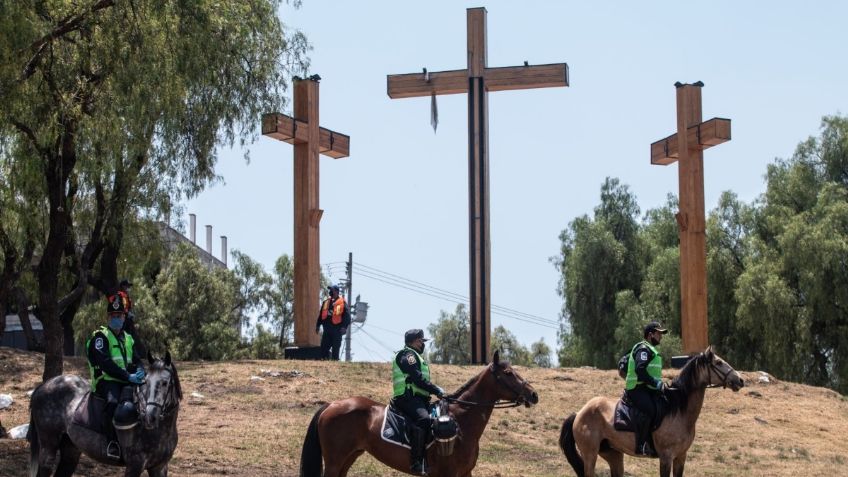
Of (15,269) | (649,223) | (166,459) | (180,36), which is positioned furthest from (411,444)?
(649,223)

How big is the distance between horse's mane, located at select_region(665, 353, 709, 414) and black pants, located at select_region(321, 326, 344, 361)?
10.7 m

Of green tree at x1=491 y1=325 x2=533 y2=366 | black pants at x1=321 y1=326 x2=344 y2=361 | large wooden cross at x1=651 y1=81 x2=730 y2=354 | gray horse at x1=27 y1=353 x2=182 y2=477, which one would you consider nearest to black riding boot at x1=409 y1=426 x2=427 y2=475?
gray horse at x1=27 y1=353 x2=182 y2=477

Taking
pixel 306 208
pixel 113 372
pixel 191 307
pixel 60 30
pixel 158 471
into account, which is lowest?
pixel 158 471

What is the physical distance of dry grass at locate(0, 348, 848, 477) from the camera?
728 inches

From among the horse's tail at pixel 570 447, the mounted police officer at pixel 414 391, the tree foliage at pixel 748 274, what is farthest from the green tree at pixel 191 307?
the mounted police officer at pixel 414 391

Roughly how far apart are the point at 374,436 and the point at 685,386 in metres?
4.49

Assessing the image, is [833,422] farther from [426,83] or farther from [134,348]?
[134,348]

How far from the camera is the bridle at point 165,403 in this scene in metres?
13.1

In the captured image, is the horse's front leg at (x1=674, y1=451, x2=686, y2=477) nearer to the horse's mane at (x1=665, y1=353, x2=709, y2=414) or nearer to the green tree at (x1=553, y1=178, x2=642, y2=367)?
the horse's mane at (x1=665, y1=353, x2=709, y2=414)

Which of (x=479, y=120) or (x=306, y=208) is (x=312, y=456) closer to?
(x=306, y=208)

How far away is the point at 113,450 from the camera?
13.6 metres

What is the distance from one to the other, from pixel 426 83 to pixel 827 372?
1621cm

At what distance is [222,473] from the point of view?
1728 centimetres

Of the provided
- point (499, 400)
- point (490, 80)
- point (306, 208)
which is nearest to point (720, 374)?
point (499, 400)
